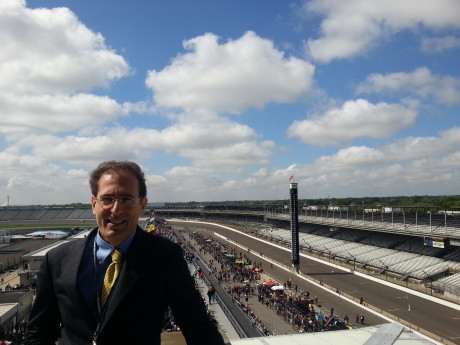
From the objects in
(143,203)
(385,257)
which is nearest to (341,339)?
(143,203)

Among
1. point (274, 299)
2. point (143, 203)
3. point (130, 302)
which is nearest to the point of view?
point (130, 302)

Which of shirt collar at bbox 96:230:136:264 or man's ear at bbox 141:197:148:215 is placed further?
man's ear at bbox 141:197:148:215

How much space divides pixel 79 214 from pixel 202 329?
492 ft

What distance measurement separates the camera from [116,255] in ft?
6.10

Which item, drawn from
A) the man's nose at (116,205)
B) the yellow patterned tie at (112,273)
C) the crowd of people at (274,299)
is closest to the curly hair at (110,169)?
the man's nose at (116,205)

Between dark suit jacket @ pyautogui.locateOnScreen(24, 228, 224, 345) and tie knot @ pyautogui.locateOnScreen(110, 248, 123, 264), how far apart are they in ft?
0.18

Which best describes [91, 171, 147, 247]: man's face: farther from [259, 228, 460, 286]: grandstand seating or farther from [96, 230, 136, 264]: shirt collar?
[259, 228, 460, 286]: grandstand seating

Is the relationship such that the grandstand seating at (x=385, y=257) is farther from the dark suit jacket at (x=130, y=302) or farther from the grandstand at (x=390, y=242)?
the dark suit jacket at (x=130, y=302)

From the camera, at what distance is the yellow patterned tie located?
5.85ft

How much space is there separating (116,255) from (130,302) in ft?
0.88

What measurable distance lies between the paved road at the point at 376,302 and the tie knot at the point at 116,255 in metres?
21.1

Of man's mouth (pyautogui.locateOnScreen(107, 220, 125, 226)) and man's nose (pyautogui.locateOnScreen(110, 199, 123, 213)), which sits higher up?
man's nose (pyautogui.locateOnScreen(110, 199, 123, 213))

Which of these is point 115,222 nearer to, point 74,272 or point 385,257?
point 74,272

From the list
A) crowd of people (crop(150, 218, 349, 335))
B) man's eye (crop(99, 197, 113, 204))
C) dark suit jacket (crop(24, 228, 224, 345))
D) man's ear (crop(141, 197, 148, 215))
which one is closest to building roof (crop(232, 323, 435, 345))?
dark suit jacket (crop(24, 228, 224, 345))
